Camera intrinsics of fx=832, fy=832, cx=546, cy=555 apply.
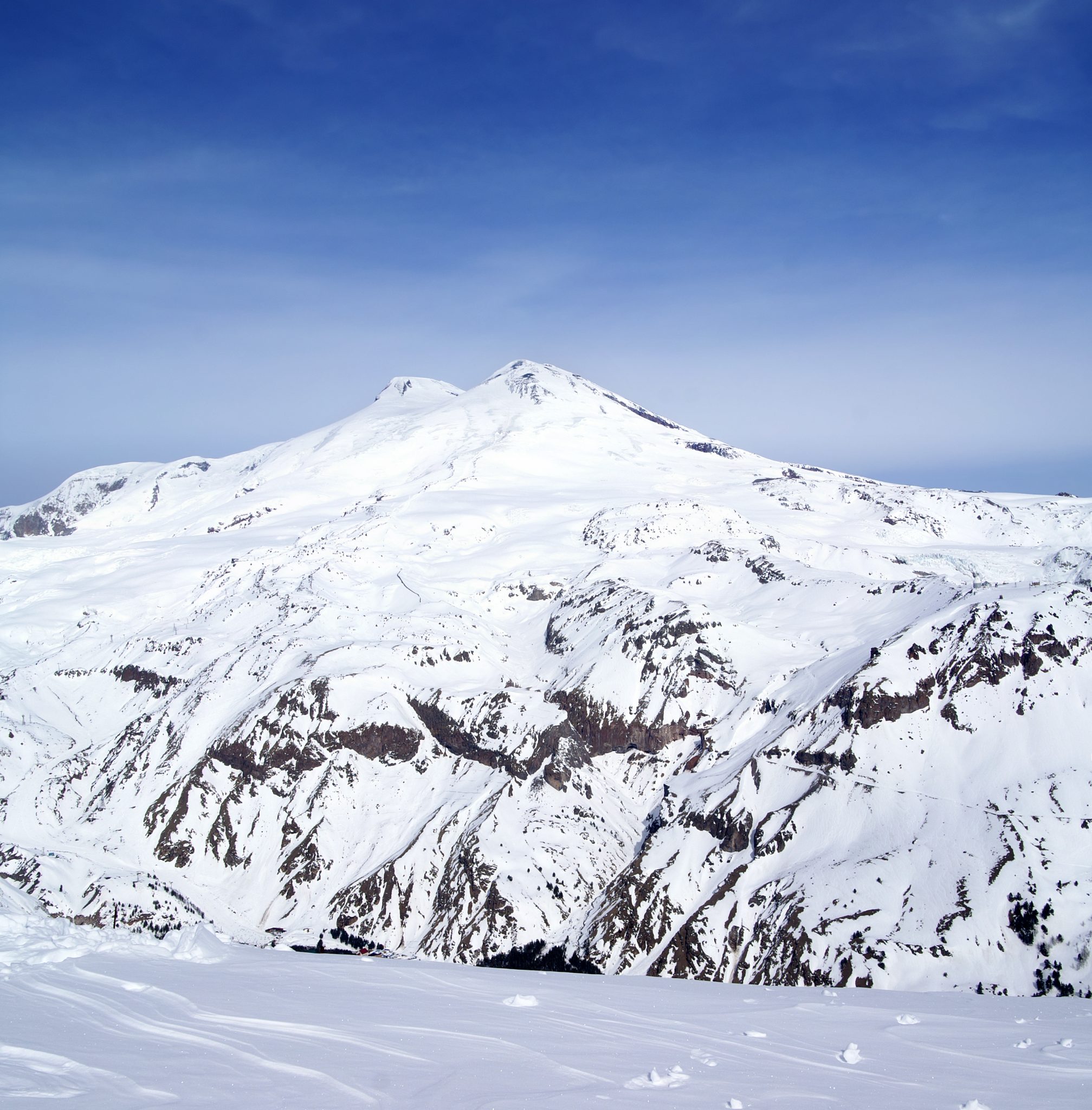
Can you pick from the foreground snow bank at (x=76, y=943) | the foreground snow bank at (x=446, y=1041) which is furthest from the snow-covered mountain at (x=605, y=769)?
the foreground snow bank at (x=76, y=943)

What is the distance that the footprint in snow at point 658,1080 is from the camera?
15.4 meters

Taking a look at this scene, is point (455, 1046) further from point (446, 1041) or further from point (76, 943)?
point (76, 943)

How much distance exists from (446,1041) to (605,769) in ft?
374

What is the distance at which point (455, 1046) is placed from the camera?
17219 millimetres

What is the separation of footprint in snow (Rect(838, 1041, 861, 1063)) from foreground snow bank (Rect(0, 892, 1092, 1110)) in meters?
0.05

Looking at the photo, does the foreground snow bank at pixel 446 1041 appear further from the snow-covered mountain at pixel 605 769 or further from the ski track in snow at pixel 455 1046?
the snow-covered mountain at pixel 605 769

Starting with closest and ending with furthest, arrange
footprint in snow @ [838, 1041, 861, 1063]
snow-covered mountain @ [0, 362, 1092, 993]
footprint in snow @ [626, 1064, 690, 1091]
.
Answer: footprint in snow @ [626, 1064, 690, 1091] → footprint in snow @ [838, 1041, 861, 1063] → snow-covered mountain @ [0, 362, 1092, 993]

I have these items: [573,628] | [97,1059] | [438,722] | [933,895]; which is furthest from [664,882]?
[97,1059]

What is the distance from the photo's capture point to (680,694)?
128875mm

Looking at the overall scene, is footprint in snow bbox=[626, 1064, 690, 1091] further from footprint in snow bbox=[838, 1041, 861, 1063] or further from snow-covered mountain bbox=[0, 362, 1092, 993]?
snow-covered mountain bbox=[0, 362, 1092, 993]

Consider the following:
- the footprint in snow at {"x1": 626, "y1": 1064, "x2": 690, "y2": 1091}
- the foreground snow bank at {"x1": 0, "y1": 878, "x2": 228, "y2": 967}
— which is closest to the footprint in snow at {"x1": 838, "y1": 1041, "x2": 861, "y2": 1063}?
the footprint in snow at {"x1": 626, "y1": 1064, "x2": 690, "y2": 1091}

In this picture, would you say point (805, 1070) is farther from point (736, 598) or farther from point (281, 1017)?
point (736, 598)

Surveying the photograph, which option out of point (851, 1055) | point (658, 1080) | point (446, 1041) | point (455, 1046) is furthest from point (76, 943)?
point (851, 1055)

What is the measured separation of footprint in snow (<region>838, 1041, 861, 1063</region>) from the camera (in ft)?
60.7
